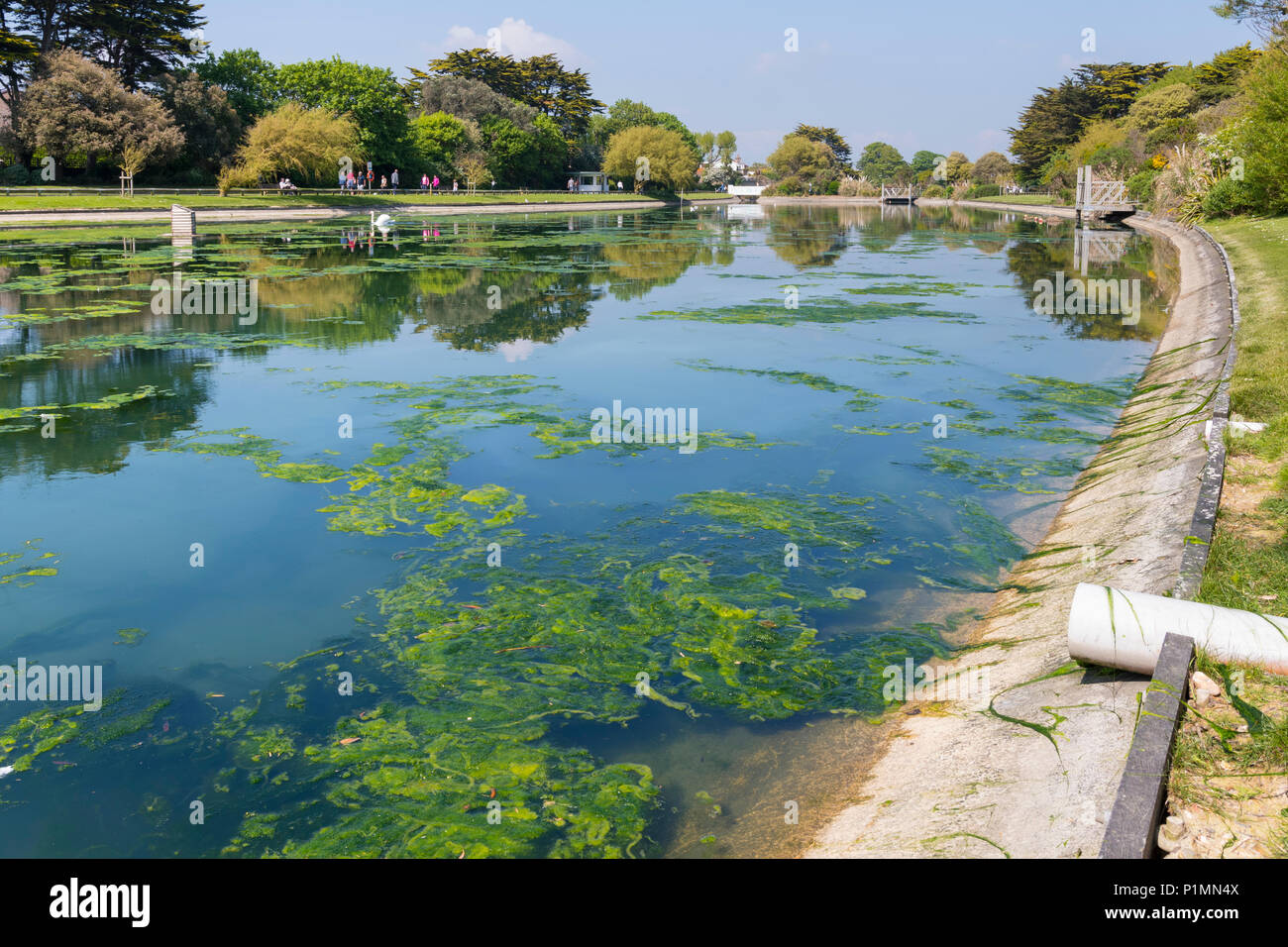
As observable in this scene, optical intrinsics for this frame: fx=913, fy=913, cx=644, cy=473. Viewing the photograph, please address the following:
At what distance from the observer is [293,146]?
53438mm

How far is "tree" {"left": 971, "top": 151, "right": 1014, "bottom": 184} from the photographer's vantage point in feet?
376

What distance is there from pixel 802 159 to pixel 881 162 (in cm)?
3319

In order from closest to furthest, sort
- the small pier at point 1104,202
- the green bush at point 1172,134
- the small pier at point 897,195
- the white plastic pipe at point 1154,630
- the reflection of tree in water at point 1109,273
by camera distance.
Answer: the white plastic pipe at point 1154,630 < the reflection of tree in water at point 1109,273 < the small pier at point 1104,202 < the green bush at point 1172,134 < the small pier at point 897,195

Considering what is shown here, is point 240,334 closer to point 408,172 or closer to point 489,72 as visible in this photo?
point 408,172

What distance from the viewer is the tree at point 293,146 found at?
175 ft

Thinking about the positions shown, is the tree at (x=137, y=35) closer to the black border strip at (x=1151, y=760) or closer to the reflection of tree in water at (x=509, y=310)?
the reflection of tree in water at (x=509, y=310)

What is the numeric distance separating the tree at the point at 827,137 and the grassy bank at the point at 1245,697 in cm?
16675

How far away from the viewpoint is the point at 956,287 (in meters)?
25.4

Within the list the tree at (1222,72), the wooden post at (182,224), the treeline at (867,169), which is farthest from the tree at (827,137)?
the wooden post at (182,224)

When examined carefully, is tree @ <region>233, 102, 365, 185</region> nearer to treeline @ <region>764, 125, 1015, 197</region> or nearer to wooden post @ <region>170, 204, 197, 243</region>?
wooden post @ <region>170, 204, 197, 243</region>

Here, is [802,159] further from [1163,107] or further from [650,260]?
[650,260]

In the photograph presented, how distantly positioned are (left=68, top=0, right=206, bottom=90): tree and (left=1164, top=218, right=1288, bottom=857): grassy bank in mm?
64220

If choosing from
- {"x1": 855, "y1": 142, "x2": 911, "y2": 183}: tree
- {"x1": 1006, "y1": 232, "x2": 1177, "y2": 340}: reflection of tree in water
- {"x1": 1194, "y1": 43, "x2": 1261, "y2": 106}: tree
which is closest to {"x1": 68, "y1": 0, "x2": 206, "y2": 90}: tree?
{"x1": 1006, "y1": 232, "x2": 1177, "y2": 340}: reflection of tree in water
